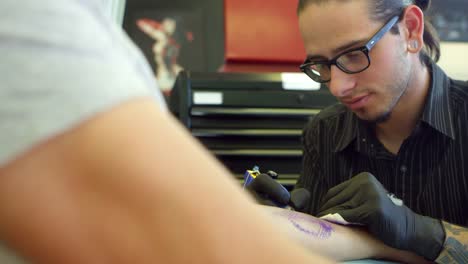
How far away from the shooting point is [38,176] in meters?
0.23

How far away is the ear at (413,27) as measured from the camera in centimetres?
127

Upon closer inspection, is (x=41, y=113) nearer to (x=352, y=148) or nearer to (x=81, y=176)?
(x=81, y=176)

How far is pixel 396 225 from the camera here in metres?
0.83

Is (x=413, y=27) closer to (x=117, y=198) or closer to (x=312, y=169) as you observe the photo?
(x=312, y=169)

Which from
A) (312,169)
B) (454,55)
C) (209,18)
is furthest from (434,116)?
(454,55)

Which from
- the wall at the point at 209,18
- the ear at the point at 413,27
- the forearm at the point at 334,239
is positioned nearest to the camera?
the forearm at the point at 334,239

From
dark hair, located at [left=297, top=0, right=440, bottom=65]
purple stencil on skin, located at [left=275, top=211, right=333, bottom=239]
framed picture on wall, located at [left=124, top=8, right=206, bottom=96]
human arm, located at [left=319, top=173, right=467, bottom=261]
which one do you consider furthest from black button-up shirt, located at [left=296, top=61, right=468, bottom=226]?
framed picture on wall, located at [left=124, top=8, right=206, bottom=96]

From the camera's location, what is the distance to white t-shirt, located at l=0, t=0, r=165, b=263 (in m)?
0.23

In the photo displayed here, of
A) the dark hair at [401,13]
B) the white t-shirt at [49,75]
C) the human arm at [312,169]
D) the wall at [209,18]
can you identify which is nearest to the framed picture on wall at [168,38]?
the wall at [209,18]

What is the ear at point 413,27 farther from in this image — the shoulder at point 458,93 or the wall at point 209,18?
the wall at point 209,18

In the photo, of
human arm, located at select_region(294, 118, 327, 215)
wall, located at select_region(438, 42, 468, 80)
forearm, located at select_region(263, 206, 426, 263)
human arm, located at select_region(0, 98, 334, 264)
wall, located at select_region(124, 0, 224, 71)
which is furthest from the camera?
wall, located at select_region(438, 42, 468, 80)

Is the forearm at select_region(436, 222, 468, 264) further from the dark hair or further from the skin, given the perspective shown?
the dark hair

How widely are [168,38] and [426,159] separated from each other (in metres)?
1.34

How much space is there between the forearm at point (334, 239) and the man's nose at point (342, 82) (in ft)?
1.52
